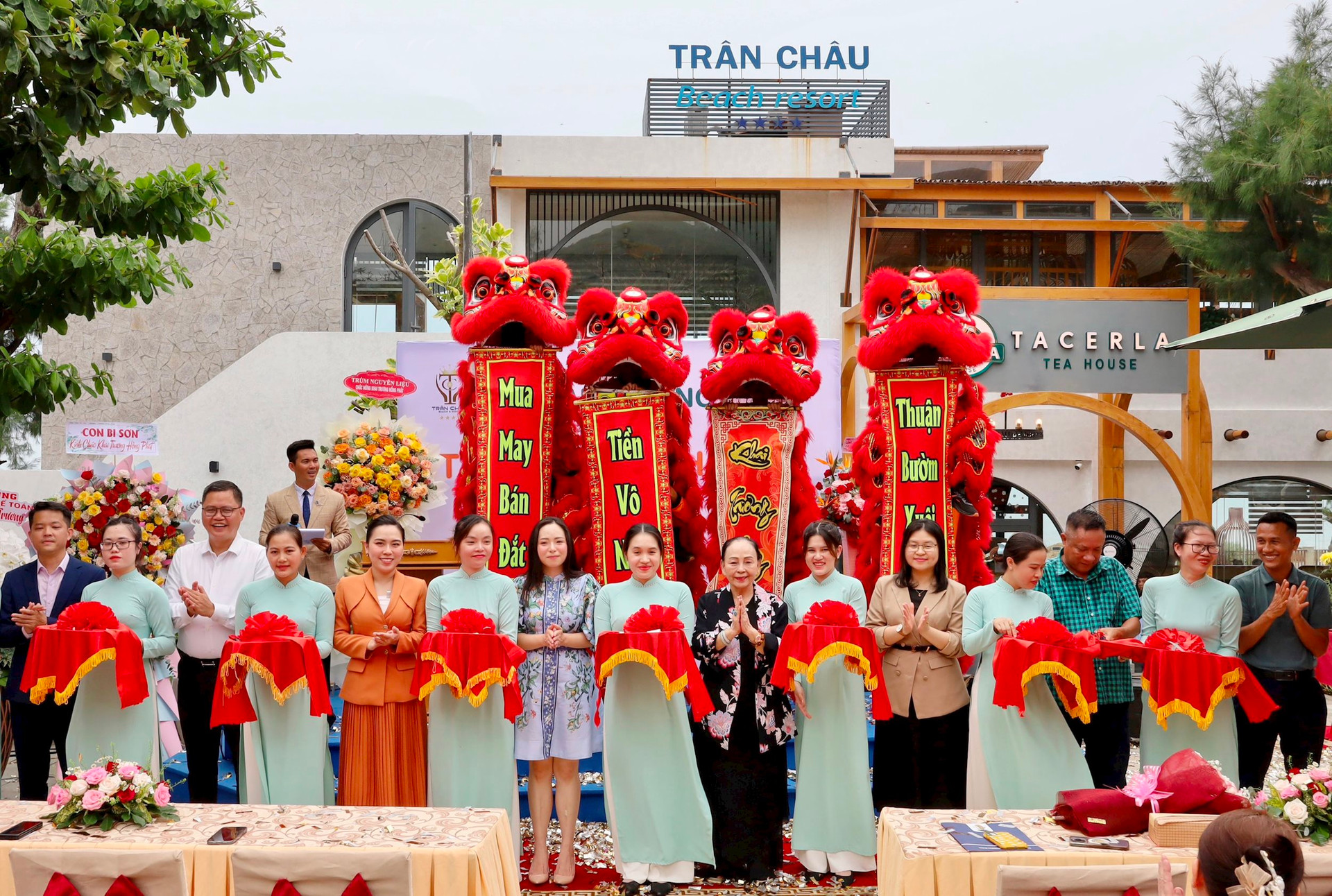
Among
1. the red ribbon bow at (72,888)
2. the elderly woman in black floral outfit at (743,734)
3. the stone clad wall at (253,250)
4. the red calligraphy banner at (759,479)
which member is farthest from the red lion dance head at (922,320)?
the stone clad wall at (253,250)

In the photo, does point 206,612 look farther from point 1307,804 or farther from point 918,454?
point 1307,804

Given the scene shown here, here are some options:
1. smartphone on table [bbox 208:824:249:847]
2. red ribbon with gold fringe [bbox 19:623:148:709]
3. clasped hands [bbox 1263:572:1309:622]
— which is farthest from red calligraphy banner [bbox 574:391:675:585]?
smartphone on table [bbox 208:824:249:847]

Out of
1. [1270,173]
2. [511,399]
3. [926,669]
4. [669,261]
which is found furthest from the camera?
[669,261]

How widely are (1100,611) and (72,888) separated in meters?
3.88

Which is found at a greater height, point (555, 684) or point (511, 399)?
point (511, 399)

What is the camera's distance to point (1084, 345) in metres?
9.28

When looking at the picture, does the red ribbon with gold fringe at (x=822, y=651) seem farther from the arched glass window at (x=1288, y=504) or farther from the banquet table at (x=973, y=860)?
the arched glass window at (x=1288, y=504)

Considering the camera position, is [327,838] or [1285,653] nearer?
[327,838]

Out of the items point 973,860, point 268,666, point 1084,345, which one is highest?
point 1084,345

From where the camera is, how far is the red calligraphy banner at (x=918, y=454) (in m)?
5.92

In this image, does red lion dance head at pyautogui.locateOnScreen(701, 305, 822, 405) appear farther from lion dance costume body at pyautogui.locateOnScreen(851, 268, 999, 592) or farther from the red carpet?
the red carpet

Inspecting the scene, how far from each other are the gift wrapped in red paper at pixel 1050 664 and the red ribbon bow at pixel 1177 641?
28 centimetres

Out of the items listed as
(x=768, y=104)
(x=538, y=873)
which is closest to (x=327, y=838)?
(x=538, y=873)

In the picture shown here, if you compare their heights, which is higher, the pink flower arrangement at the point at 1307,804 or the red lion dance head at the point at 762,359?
the red lion dance head at the point at 762,359
